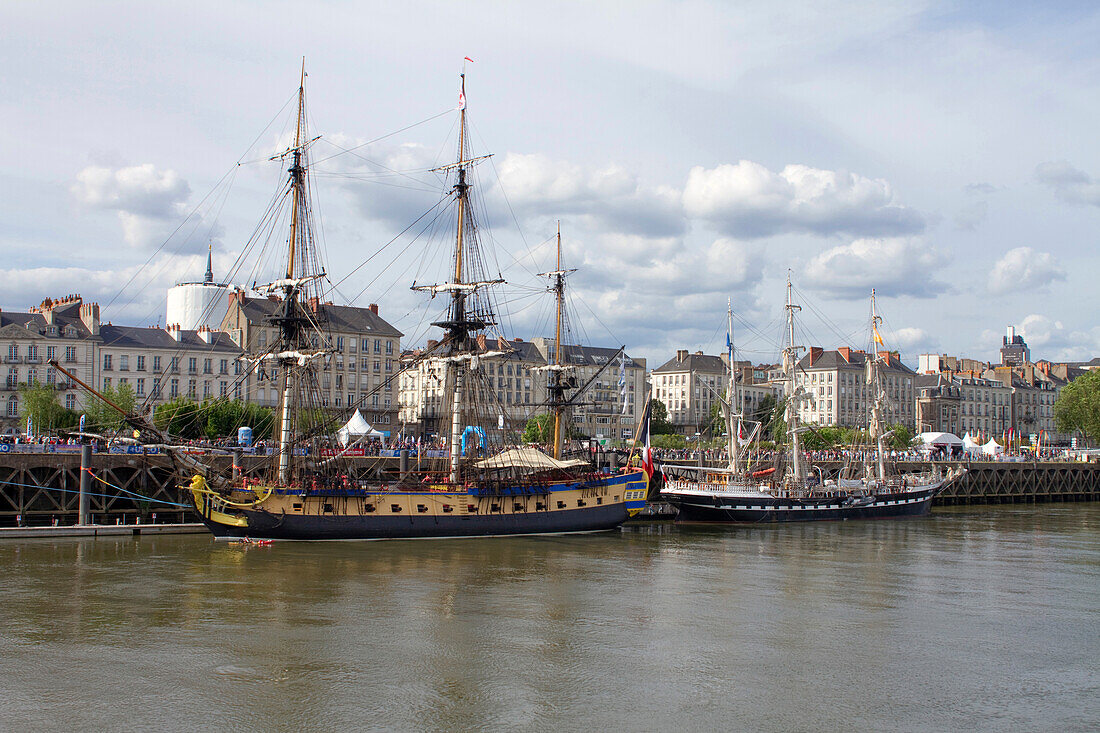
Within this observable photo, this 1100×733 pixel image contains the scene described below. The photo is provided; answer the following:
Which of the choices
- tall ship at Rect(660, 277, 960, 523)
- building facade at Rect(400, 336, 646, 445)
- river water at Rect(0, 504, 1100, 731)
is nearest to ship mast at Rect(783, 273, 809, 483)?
tall ship at Rect(660, 277, 960, 523)

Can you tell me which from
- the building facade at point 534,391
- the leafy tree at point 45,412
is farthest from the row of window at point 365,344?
the leafy tree at point 45,412

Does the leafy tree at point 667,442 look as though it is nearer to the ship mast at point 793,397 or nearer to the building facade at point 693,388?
the building facade at point 693,388

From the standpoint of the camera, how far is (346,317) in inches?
4097

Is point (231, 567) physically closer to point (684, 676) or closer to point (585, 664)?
point (585, 664)

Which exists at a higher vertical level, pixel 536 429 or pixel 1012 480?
pixel 536 429

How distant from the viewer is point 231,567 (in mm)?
37688

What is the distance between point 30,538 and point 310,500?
40.5 feet

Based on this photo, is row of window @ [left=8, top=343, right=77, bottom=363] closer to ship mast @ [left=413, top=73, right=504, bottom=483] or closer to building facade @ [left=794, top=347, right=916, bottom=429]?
ship mast @ [left=413, top=73, right=504, bottom=483]

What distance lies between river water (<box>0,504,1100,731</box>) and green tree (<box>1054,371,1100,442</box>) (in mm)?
78650

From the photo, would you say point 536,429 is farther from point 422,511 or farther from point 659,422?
point 422,511

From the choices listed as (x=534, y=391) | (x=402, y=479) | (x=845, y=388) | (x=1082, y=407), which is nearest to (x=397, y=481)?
(x=402, y=479)

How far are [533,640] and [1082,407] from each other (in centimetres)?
10770

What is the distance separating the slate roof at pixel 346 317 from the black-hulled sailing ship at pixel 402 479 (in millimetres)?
45625

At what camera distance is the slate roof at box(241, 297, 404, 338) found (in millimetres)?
99438
